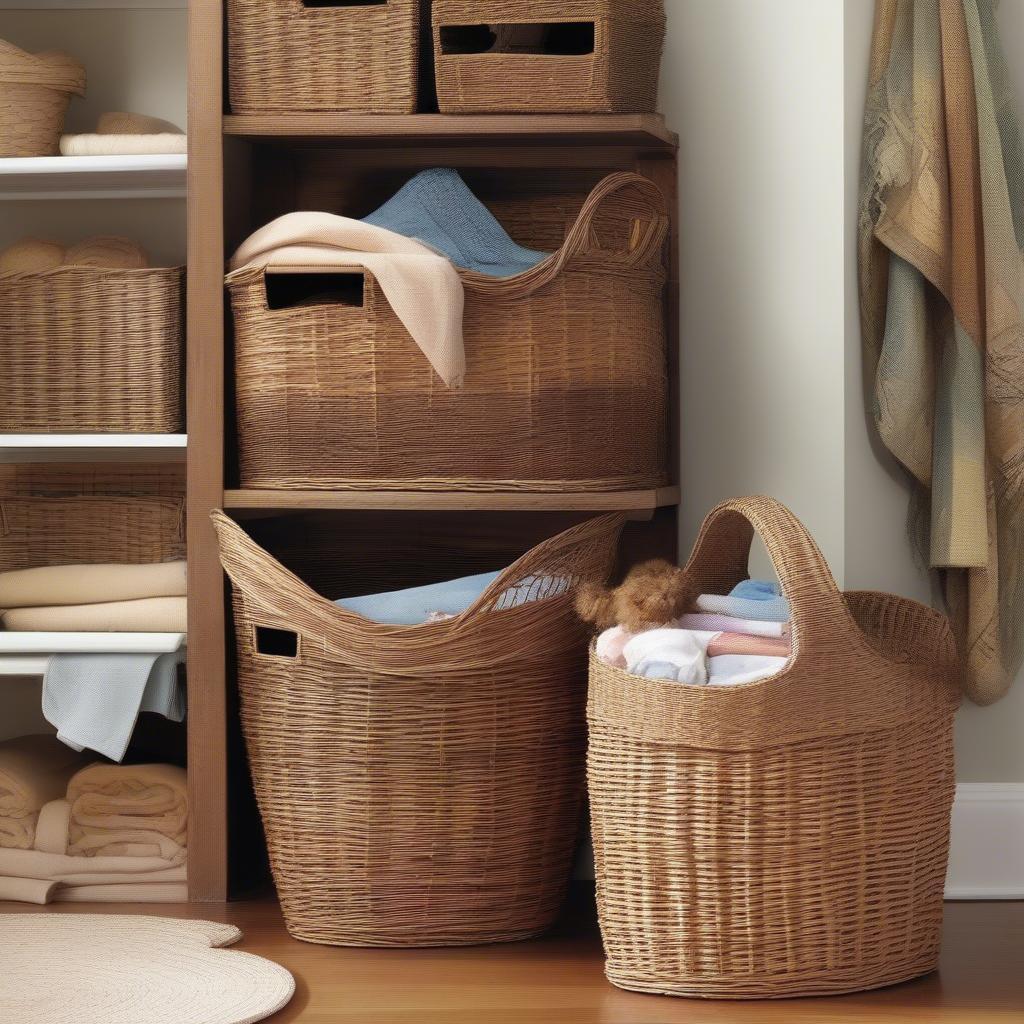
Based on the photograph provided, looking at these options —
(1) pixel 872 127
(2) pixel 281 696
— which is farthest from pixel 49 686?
(1) pixel 872 127

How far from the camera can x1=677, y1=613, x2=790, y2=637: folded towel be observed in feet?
5.29

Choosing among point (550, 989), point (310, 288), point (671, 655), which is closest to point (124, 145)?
point (310, 288)

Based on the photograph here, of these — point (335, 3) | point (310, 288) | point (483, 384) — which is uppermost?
point (335, 3)

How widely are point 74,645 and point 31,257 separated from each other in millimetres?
614

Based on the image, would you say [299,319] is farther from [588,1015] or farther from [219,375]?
[588,1015]

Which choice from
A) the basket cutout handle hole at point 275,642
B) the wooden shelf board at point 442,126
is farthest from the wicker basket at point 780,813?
the wooden shelf board at point 442,126

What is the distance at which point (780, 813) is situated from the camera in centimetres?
151

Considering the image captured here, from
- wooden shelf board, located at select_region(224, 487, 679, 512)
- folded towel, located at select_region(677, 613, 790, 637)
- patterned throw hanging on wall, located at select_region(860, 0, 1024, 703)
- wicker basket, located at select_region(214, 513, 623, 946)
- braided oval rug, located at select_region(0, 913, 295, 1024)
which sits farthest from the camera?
patterned throw hanging on wall, located at select_region(860, 0, 1024, 703)

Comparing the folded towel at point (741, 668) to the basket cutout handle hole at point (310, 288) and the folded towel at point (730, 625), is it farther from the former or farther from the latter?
the basket cutout handle hole at point (310, 288)

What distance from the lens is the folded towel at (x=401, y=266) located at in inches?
69.3

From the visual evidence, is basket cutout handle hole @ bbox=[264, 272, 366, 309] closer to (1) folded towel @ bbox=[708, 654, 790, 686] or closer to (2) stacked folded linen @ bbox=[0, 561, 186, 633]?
(2) stacked folded linen @ bbox=[0, 561, 186, 633]

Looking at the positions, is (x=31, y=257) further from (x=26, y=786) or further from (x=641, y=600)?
(x=641, y=600)

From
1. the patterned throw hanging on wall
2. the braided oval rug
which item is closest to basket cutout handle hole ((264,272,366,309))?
the patterned throw hanging on wall

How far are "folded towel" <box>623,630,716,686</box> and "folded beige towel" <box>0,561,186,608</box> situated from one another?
0.79m
